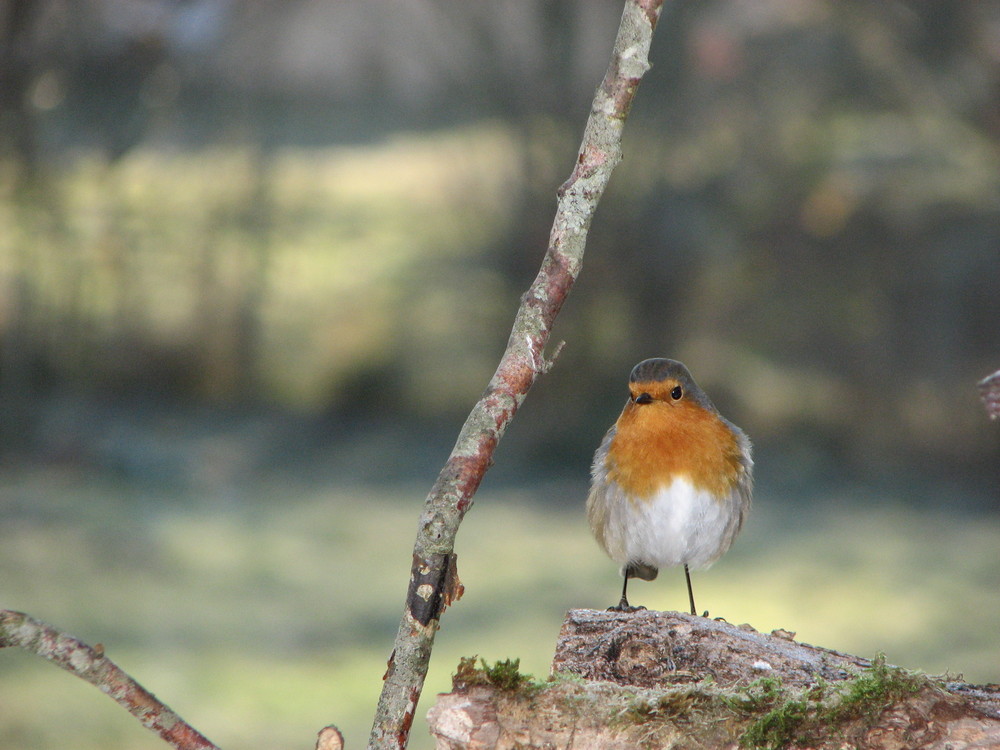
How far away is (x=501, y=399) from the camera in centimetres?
101

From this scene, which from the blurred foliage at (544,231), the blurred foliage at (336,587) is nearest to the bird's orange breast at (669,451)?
the blurred foliage at (336,587)

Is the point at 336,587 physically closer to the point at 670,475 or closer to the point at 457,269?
the point at 457,269

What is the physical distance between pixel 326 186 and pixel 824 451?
287cm

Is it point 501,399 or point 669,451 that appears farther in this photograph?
point 669,451

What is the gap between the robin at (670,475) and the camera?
1965 mm

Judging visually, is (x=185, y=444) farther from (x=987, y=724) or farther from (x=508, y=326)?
(x=987, y=724)

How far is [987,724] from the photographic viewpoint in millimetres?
1101

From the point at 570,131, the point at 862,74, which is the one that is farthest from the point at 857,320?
the point at 570,131

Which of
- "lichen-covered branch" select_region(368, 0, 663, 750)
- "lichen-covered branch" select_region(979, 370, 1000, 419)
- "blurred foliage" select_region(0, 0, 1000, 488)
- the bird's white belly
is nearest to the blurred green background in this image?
"blurred foliage" select_region(0, 0, 1000, 488)

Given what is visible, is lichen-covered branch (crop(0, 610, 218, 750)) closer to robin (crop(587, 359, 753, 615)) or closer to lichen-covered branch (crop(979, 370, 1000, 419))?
lichen-covered branch (crop(979, 370, 1000, 419))

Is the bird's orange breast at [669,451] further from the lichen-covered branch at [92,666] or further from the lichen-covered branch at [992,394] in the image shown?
the lichen-covered branch at [92,666]

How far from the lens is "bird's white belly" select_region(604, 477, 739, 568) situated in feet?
6.45

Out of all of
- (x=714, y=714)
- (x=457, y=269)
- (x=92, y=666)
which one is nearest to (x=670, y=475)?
(x=714, y=714)

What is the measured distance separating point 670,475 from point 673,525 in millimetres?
100
